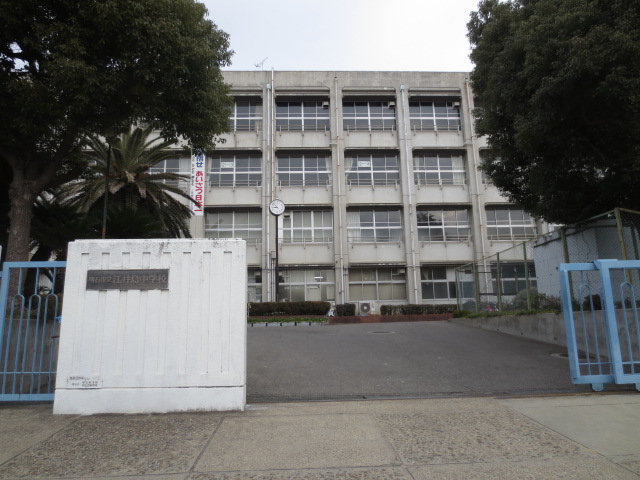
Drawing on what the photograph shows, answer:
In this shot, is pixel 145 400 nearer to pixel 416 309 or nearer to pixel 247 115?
pixel 416 309

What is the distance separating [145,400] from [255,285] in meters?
24.7

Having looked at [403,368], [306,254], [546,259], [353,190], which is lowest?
[403,368]

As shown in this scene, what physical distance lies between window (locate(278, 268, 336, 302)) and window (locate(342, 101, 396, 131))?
10810 mm

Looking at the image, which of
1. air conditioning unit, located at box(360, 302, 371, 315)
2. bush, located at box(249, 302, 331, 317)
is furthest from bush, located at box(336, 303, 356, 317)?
air conditioning unit, located at box(360, 302, 371, 315)

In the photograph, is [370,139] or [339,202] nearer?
[339,202]

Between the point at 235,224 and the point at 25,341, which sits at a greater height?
the point at 235,224

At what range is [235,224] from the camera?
30812 millimetres

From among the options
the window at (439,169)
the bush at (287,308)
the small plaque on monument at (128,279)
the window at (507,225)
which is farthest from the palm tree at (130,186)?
the window at (507,225)

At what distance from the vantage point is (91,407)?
5.25m

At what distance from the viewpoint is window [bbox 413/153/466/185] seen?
31906mm

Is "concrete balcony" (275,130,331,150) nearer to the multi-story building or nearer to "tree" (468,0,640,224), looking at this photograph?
the multi-story building

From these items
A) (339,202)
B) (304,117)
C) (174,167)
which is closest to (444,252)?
(339,202)

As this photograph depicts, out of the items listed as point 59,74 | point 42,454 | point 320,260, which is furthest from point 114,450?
point 320,260

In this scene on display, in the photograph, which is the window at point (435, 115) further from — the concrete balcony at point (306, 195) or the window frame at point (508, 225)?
the concrete balcony at point (306, 195)
